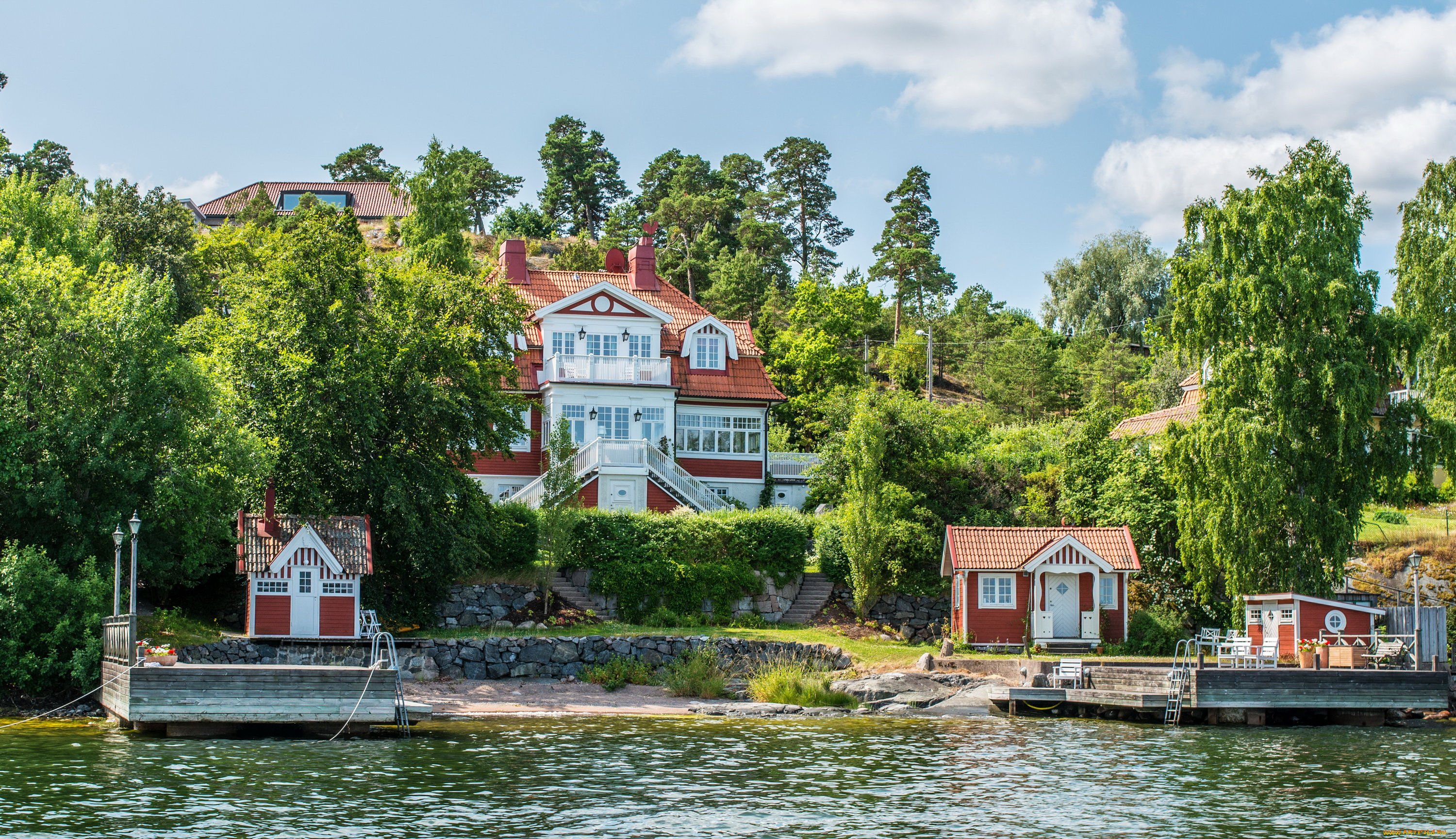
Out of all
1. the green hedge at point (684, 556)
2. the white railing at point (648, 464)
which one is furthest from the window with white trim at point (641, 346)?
the green hedge at point (684, 556)

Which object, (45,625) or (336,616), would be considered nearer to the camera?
(45,625)

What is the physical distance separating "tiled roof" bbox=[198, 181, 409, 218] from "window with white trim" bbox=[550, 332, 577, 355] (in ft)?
163

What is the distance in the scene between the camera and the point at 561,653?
105 feet

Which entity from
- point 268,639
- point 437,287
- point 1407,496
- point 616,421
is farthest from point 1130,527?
point 268,639

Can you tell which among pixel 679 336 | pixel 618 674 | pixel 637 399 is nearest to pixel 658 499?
pixel 637 399

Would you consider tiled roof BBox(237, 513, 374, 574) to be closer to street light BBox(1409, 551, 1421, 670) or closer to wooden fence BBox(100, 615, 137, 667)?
wooden fence BBox(100, 615, 137, 667)

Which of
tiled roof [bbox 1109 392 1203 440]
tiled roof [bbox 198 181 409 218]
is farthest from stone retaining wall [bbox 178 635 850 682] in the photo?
tiled roof [bbox 198 181 409 218]

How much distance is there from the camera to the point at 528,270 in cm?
5069

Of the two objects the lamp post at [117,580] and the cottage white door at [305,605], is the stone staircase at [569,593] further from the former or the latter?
the lamp post at [117,580]

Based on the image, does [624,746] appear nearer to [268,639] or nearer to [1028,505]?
[268,639]

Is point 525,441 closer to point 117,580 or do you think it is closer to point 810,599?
point 810,599

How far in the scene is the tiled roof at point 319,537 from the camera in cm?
2944

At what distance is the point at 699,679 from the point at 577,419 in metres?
15.9

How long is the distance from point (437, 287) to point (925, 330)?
1643 inches
